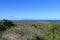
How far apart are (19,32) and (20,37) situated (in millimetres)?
915

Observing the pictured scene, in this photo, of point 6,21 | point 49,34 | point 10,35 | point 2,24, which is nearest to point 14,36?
point 10,35

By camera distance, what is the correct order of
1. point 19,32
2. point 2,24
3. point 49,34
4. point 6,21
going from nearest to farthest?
1. point 19,32
2. point 49,34
3. point 2,24
4. point 6,21

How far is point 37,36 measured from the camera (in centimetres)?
1582

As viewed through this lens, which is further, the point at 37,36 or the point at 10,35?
the point at 37,36

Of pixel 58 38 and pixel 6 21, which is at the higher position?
pixel 6 21

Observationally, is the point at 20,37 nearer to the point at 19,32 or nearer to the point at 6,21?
the point at 19,32

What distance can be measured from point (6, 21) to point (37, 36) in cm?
1256

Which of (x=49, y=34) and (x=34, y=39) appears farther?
(x=49, y=34)

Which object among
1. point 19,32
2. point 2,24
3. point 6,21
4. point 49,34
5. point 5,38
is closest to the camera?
point 5,38

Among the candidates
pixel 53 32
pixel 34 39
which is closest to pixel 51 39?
pixel 53 32

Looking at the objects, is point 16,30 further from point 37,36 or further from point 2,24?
point 2,24

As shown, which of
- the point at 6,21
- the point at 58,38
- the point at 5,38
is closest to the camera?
the point at 5,38

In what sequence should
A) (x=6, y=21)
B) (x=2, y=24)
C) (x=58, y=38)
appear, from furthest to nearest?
1. (x=6, y=21)
2. (x=2, y=24)
3. (x=58, y=38)

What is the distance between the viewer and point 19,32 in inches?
605
